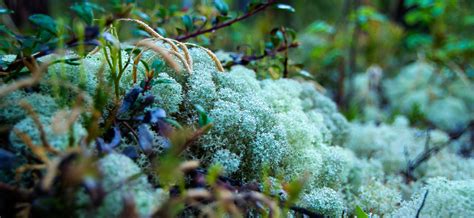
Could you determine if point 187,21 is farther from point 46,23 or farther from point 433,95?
point 433,95

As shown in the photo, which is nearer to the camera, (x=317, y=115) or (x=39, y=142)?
(x=39, y=142)

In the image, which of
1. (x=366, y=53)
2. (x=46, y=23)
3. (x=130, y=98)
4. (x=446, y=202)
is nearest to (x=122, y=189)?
(x=130, y=98)

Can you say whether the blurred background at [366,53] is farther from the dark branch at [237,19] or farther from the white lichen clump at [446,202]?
the white lichen clump at [446,202]

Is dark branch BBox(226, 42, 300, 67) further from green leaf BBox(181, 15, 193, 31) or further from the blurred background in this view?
green leaf BBox(181, 15, 193, 31)

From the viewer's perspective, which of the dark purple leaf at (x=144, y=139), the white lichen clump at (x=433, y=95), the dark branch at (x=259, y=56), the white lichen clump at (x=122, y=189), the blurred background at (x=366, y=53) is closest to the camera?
the white lichen clump at (x=122, y=189)

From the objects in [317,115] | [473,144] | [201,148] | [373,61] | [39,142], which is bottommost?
[373,61]

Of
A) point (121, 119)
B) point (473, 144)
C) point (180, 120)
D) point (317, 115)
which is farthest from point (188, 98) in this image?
point (473, 144)

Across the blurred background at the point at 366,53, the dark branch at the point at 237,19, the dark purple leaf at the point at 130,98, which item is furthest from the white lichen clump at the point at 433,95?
the dark purple leaf at the point at 130,98

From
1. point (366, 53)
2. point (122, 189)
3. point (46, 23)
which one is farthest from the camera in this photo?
point (366, 53)

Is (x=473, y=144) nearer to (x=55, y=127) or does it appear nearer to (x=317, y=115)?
(x=317, y=115)

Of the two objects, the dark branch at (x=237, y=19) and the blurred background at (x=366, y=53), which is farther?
the blurred background at (x=366, y=53)

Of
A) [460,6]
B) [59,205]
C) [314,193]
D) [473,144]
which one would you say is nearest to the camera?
[59,205]
